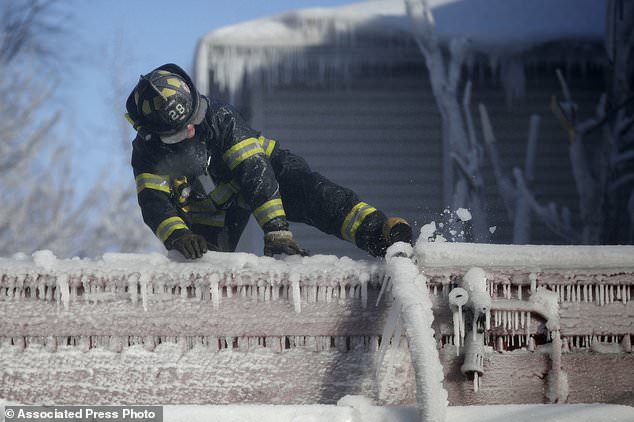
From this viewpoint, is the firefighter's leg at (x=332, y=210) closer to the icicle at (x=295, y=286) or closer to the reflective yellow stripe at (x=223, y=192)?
the reflective yellow stripe at (x=223, y=192)

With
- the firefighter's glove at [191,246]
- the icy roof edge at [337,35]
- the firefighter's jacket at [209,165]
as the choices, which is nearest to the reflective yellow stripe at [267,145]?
the firefighter's jacket at [209,165]

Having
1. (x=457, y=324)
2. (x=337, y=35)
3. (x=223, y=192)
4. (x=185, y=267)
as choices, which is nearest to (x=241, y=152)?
(x=223, y=192)

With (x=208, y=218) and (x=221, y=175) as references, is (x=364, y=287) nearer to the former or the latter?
(x=221, y=175)

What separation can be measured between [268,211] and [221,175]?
0.39m

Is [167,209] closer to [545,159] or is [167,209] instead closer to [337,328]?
[337,328]

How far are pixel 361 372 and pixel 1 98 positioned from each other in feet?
45.8

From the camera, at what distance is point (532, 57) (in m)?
7.73

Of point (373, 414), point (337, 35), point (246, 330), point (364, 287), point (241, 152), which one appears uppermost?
point (337, 35)

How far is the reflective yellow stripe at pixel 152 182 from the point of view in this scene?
2.95 m

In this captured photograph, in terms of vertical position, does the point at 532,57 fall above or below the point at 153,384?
above

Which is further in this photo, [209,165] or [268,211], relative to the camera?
[209,165]

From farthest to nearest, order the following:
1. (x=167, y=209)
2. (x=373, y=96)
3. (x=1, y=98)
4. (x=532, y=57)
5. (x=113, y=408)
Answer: (x=1, y=98) → (x=373, y=96) → (x=532, y=57) → (x=167, y=209) → (x=113, y=408)

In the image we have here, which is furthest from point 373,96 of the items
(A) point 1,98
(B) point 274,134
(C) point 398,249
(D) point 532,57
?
(A) point 1,98

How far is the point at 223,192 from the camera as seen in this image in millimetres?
3312
